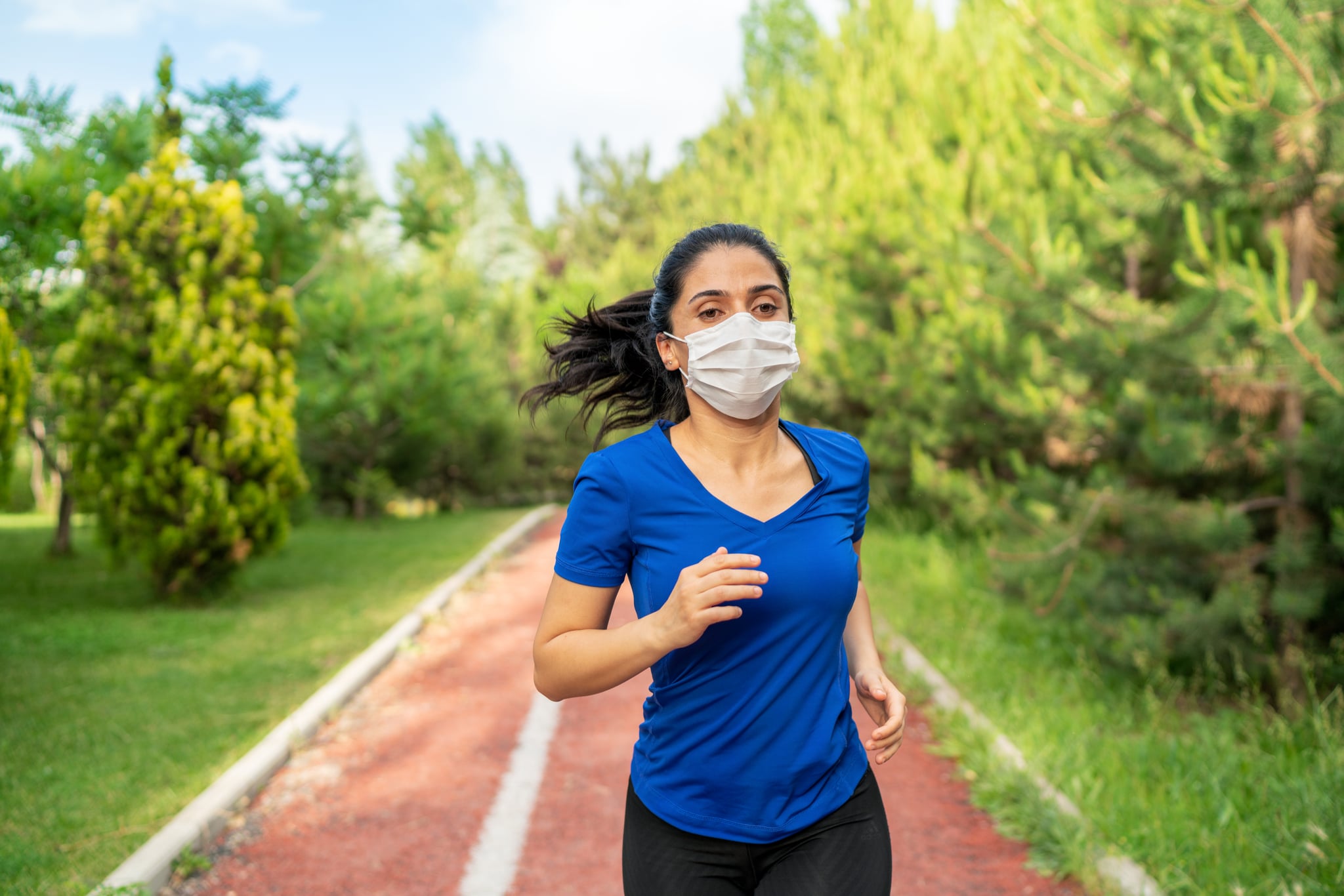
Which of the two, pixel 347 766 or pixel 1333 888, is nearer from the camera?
pixel 1333 888

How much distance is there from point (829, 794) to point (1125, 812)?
2791 millimetres

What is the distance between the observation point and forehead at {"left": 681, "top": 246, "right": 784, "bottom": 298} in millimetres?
2367

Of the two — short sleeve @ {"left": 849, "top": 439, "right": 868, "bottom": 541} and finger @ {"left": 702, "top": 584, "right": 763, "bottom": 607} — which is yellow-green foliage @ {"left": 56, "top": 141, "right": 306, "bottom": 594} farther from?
finger @ {"left": 702, "top": 584, "right": 763, "bottom": 607}

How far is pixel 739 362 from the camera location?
2.38 meters

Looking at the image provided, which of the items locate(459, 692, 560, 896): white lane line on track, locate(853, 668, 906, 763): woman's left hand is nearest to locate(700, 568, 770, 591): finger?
locate(853, 668, 906, 763): woman's left hand

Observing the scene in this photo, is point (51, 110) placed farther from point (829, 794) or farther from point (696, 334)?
point (829, 794)

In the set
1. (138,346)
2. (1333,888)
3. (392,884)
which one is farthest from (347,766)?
(138,346)

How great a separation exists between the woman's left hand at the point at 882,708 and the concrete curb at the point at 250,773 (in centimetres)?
306

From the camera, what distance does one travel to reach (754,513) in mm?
2254

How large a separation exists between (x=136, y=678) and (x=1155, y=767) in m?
6.43

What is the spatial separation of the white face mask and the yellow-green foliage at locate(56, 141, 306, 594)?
8120 millimetres

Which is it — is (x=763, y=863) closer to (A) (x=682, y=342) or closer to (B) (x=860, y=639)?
(B) (x=860, y=639)

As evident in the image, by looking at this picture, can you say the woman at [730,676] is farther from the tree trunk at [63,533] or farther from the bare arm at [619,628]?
the tree trunk at [63,533]

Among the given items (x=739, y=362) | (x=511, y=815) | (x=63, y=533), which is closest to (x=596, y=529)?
(x=739, y=362)
